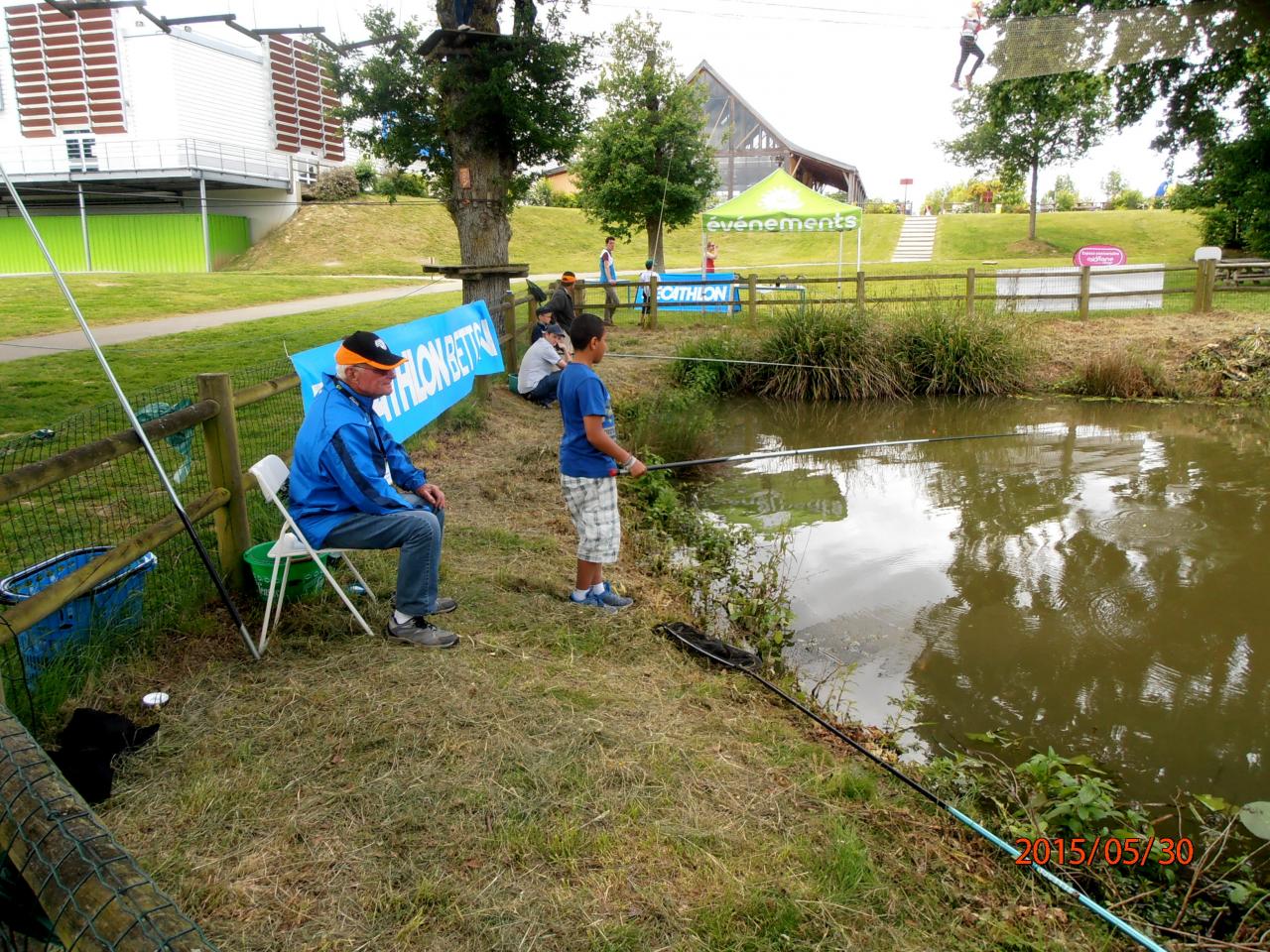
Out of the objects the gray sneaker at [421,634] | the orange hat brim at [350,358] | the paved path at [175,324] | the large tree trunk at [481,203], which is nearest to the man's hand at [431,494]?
the gray sneaker at [421,634]

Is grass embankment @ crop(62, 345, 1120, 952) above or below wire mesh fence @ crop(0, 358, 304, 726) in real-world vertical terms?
below

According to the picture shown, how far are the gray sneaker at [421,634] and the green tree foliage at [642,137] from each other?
17563mm

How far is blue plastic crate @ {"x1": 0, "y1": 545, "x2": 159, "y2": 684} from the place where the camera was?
356 cm

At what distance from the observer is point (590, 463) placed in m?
5.16

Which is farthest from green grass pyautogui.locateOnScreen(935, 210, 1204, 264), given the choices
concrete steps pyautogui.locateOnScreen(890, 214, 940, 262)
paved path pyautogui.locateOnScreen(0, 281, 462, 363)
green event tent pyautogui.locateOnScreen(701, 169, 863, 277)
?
paved path pyautogui.locateOnScreen(0, 281, 462, 363)

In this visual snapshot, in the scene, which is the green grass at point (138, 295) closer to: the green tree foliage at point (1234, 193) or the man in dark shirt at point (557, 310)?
the man in dark shirt at point (557, 310)

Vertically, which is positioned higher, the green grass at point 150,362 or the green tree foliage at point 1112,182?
the green tree foliage at point 1112,182

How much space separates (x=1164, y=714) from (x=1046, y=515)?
11.2 ft

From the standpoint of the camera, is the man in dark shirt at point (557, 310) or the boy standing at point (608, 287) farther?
the boy standing at point (608, 287)

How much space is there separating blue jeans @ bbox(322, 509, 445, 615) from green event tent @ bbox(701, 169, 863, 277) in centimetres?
1714

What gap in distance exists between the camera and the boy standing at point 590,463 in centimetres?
499

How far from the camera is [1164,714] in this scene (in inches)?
188

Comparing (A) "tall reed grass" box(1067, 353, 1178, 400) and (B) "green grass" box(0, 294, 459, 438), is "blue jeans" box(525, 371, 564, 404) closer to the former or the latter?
(B) "green grass" box(0, 294, 459, 438)

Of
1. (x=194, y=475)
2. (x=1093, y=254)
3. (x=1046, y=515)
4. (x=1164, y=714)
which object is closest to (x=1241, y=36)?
(x=1093, y=254)
